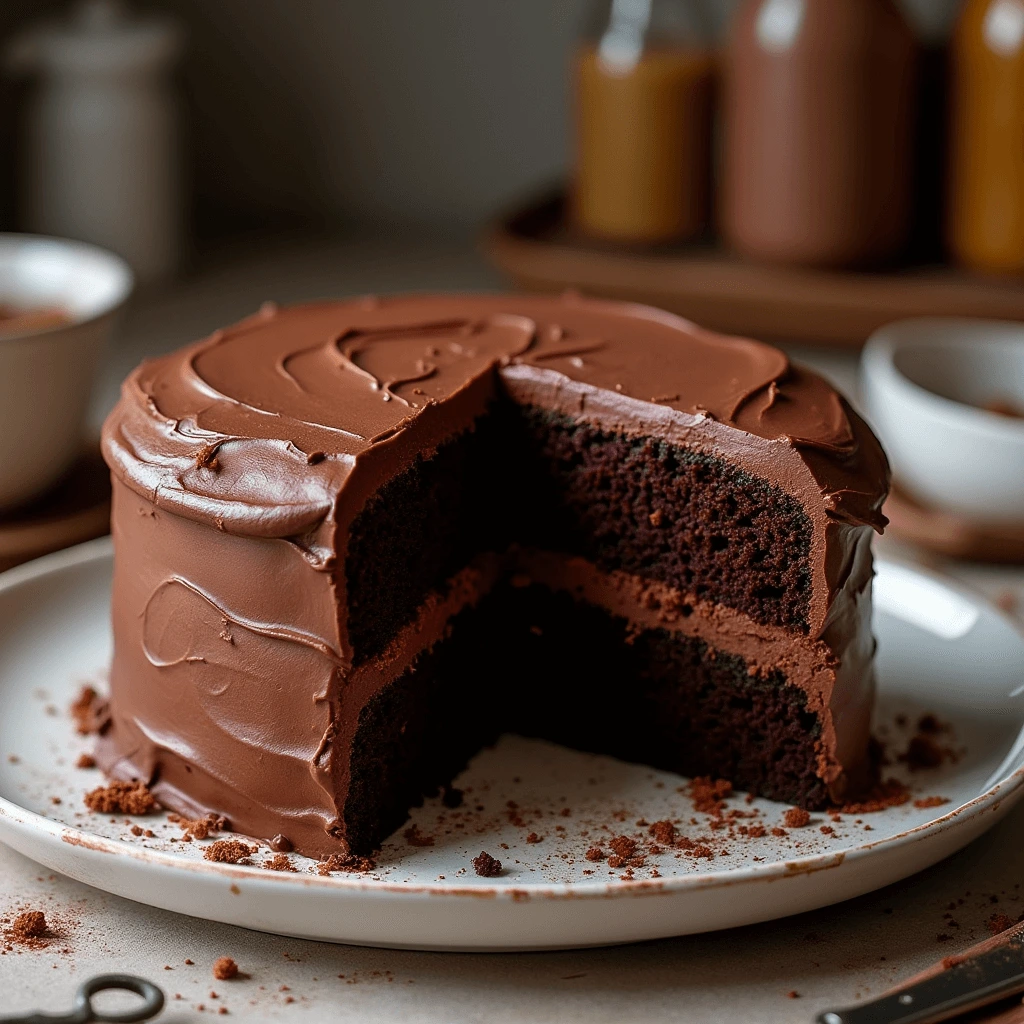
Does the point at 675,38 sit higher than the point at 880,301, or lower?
higher

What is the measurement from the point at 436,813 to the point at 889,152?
227 centimetres

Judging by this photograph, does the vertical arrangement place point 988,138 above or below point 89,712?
above

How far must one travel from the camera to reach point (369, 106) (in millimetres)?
4863

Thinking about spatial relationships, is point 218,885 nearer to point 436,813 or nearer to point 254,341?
point 436,813

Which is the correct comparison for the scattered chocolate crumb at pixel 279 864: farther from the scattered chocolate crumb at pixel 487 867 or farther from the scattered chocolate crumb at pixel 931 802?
the scattered chocolate crumb at pixel 931 802

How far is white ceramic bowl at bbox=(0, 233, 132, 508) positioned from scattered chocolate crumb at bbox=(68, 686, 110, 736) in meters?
0.62

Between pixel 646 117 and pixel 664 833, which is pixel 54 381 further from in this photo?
pixel 646 117

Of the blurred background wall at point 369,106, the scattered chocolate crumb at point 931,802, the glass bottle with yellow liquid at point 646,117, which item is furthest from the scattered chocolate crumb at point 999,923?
the blurred background wall at point 369,106

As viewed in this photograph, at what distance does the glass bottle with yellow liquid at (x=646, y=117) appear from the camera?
382 cm

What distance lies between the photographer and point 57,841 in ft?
6.08

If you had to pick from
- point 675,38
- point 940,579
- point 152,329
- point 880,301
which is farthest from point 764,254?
point 152,329

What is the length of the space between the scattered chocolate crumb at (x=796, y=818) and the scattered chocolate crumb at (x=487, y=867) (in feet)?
1.51

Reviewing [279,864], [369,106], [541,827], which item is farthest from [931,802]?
[369,106]

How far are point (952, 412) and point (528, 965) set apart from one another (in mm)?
1573
